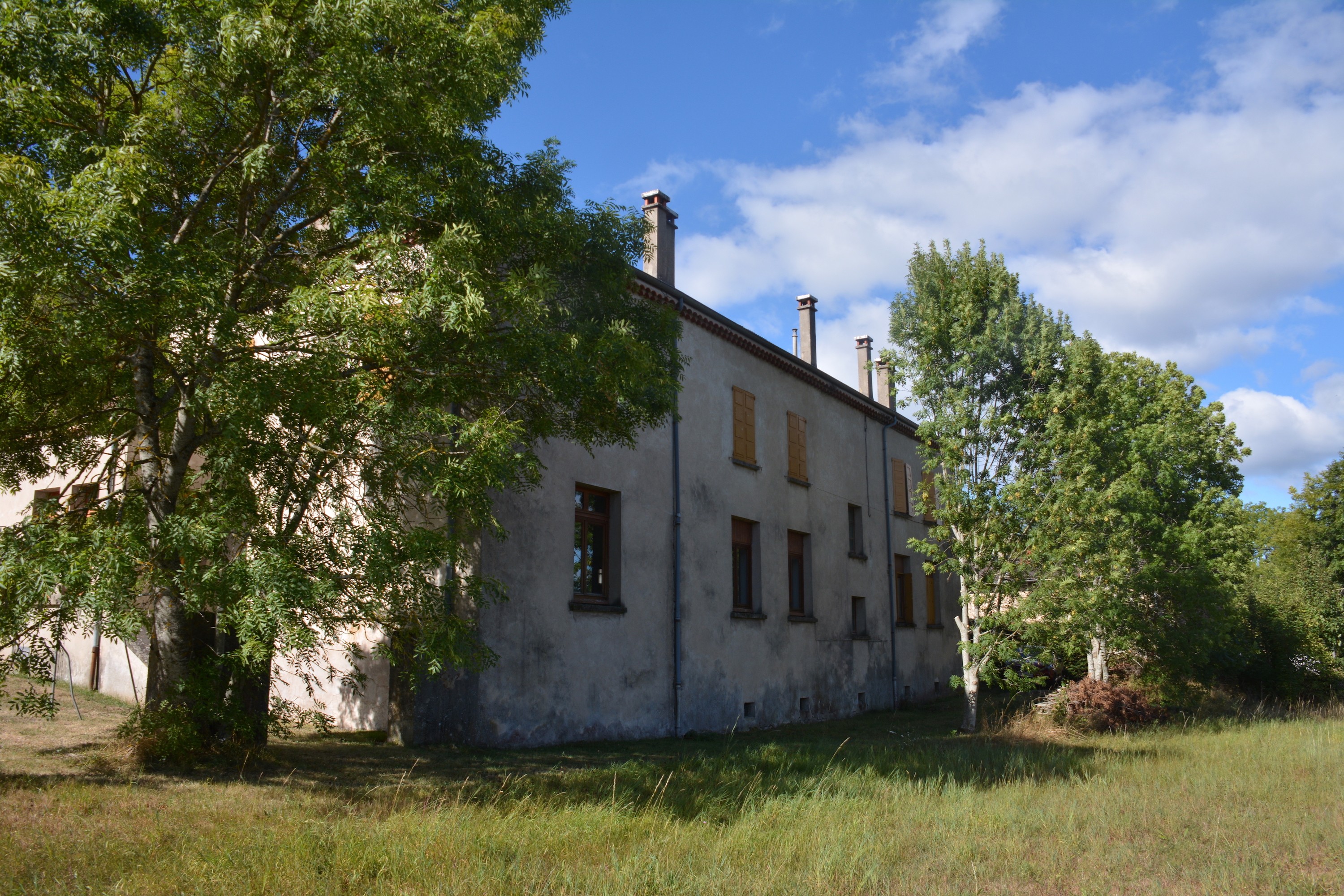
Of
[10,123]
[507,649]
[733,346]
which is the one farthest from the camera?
[733,346]

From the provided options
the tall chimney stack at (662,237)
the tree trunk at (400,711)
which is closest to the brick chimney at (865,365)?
the tall chimney stack at (662,237)

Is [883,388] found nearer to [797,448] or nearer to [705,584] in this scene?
[797,448]

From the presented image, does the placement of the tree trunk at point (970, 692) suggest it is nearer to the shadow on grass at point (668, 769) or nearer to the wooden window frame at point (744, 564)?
the shadow on grass at point (668, 769)

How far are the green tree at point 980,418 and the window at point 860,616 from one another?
5185 mm

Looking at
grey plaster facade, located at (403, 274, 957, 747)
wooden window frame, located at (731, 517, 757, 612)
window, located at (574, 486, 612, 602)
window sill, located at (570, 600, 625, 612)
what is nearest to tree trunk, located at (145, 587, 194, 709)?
grey plaster facade, located at (403, 274, 957, 747)

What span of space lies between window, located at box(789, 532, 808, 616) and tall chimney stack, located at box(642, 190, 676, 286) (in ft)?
20.5

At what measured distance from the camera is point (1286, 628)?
78.4 feet

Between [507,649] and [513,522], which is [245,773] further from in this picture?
[513,522]

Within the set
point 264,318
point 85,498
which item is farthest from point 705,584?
point 264,318

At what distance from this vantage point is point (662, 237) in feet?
55.6

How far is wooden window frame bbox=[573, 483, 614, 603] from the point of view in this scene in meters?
13.5

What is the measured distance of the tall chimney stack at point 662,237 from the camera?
54.7ft

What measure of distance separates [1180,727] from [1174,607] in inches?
140

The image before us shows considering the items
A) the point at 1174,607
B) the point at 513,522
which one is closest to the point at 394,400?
the point at 513,522
